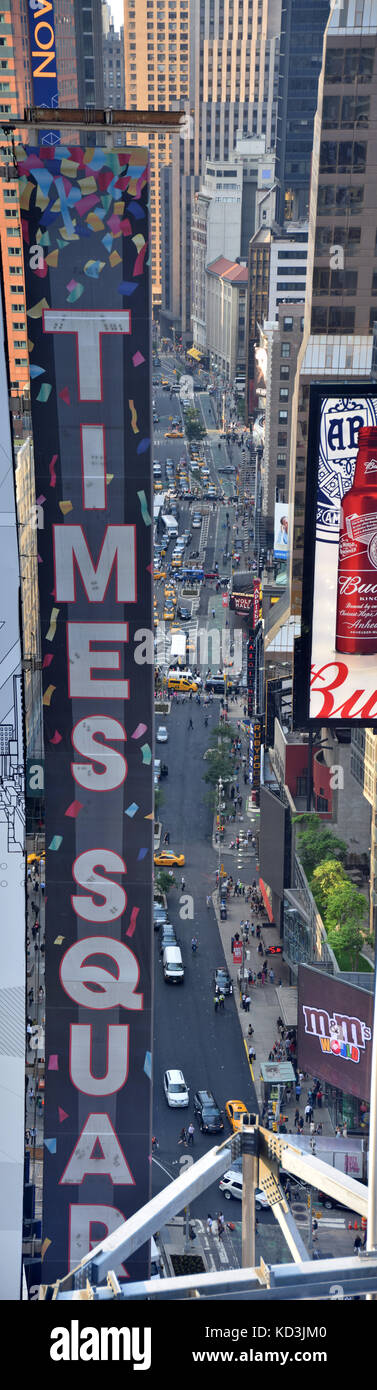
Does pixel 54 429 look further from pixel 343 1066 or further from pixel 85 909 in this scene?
pixel 343 1066

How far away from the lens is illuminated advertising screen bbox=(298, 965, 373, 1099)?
55.9m

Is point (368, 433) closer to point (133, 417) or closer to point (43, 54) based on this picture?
point (133, 417)

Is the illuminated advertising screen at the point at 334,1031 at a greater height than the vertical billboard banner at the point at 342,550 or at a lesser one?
lesser

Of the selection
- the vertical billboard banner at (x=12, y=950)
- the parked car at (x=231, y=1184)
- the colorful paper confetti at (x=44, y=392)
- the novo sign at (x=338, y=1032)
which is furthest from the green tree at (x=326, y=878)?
the colorful paper confetti at (x=44, y=392)

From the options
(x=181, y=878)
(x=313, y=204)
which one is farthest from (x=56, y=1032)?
(x=313, y=204)

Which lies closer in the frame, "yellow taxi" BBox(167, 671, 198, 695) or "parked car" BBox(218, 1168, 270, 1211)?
"parked car" BBox(218, 1168, 270, 1211)

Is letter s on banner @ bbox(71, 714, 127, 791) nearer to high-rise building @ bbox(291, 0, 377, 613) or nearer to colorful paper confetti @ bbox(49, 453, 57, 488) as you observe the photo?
colorful paper confetti @ bbox(49, 453, 57, 488)

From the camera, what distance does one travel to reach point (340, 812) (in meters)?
76.1

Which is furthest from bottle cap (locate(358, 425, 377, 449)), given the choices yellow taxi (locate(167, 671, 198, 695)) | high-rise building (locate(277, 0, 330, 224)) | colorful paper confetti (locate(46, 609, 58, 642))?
high-rise building (locate(277, 0, 330, 224))

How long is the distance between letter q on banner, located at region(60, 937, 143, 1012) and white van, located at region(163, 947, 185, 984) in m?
35.0

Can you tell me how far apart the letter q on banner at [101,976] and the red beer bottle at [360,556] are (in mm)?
8747

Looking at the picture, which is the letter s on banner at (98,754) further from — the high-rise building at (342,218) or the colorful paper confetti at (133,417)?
the high-rise building at (342,218)

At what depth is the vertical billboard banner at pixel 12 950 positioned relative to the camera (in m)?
36.3

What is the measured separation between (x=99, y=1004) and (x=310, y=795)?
133 ft
